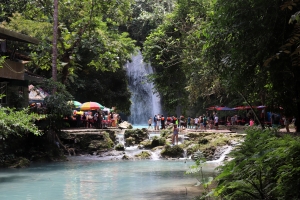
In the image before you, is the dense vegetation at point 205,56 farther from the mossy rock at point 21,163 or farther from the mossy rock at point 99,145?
the mossy rock at point 99,145

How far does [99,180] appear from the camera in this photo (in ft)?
59.3

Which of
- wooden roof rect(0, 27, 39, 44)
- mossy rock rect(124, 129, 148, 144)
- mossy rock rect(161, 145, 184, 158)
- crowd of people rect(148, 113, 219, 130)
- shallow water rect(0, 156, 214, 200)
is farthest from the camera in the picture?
crowd of people rect(148, 113, 219, 130)

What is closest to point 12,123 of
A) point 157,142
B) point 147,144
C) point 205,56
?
point 205,56

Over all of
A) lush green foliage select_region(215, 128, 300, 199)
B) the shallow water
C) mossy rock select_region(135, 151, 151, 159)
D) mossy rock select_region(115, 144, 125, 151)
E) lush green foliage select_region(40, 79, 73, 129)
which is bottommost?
the shallow water

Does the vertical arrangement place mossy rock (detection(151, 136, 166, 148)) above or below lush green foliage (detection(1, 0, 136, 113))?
below

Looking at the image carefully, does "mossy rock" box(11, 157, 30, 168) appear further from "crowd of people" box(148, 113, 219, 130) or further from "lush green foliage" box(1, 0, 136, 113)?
"crowd of people" box(148, 113, 219, 130)

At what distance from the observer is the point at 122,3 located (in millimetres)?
30094

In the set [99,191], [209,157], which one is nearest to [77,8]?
[209,157]

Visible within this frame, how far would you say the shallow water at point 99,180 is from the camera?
14.5 m

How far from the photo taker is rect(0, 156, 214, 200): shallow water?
14516 mm

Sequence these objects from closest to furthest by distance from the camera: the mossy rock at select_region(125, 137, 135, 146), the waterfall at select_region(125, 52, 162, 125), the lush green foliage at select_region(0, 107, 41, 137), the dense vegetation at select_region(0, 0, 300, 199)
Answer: the dense vegetation at select_region(0, 0, 300, 199)
the lush green foliage at select_region(0, 107, 41, 137)
the mossy rock at select_region(125, 137, 135, 146)
the waterfall at select_region(125, 52, 162, 125)

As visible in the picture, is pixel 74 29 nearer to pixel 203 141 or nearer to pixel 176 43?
pixel 176 43

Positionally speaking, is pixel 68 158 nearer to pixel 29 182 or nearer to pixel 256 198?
pixel 29 182

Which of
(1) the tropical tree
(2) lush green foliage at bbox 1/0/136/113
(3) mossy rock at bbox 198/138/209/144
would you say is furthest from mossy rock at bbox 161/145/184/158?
(2) lush green foliage at bbox 1/0/136/113
